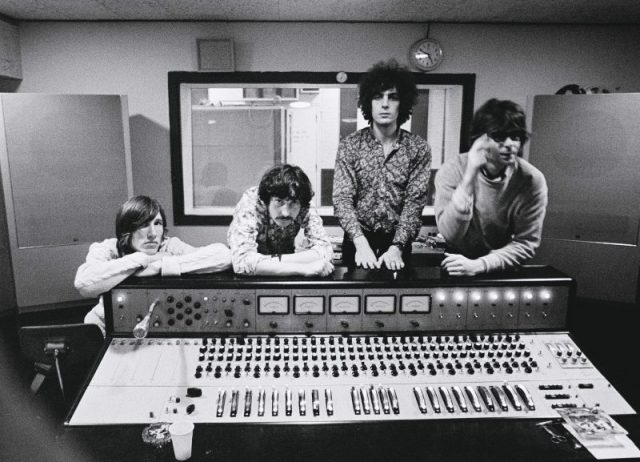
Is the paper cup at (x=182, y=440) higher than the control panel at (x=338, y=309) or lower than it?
lower

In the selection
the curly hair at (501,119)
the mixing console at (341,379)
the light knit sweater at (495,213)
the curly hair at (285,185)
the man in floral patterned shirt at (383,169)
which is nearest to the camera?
the mixing console at (341,379)

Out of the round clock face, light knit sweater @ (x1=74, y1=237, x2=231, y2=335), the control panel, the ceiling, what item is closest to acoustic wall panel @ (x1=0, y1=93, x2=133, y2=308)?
the ceiling

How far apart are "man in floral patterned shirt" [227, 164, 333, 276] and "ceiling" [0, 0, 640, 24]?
203 centimetres

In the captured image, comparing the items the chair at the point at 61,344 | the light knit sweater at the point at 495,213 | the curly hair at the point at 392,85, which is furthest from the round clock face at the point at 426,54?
the chair at the point at 61,344

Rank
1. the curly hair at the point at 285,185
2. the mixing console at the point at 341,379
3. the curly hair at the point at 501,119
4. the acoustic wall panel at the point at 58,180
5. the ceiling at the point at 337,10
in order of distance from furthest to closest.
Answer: the acoustic wall panel at the point at 58,180 → the ceiling at the point at 337,10 → the curly hair at the point at 285,185 → the curly hair at the point at 501,119 → the mixing console at the point at 341,379

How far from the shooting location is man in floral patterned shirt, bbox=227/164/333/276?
5.01 feet

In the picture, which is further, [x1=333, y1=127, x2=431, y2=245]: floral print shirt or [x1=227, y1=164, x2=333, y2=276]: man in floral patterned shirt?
[x1=333, y1=127, x2=431, y2=245]: floral print shirt

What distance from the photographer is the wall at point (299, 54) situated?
3.84 m

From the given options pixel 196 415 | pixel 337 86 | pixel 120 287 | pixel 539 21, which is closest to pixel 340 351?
pixel 196 415

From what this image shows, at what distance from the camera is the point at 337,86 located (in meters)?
3.94

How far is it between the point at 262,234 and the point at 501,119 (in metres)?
0.94

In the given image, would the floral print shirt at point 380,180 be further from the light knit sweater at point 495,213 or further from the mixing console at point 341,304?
the mixing console at point 341,304

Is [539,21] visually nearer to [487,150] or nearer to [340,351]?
[487,150]

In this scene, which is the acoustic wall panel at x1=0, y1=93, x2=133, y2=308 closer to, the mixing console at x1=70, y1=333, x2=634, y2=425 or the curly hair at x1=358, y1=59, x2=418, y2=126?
the curly hair at x1=358, y1=59, x2=418, y2=126
